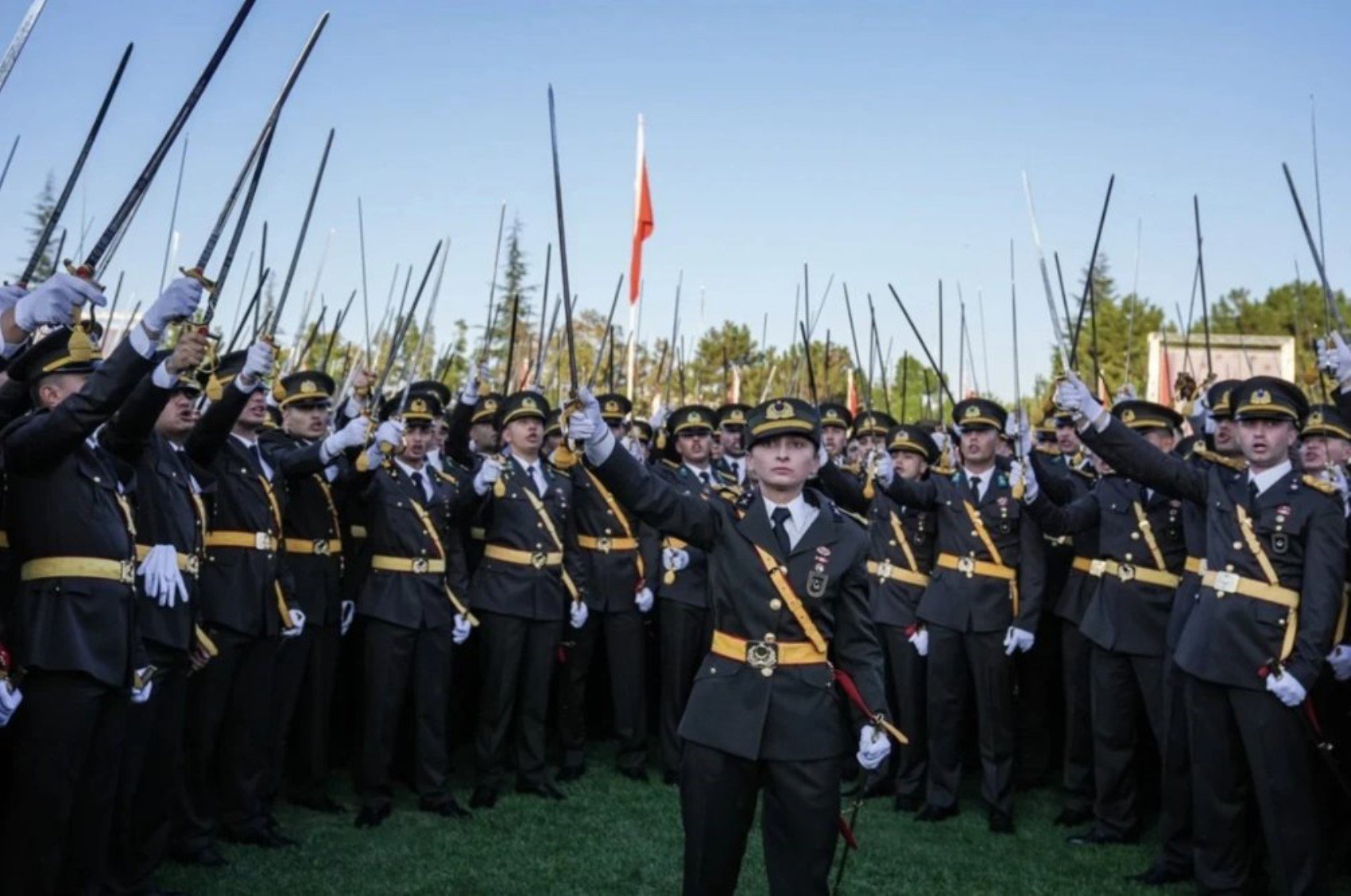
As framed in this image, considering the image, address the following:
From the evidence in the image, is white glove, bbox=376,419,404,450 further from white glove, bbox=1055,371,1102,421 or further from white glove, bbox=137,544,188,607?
white glove, bbox=1055,371,1102,421

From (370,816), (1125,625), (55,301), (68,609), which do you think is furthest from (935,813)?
(55,301)

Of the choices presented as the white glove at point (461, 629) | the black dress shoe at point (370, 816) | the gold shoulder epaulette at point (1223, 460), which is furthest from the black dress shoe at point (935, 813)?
the black dress shoe at point (370, 816)

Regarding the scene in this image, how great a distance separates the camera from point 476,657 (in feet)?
32.1

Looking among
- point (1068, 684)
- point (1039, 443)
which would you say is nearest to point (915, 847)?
point (1068, 684)

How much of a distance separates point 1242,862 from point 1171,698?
3.41 ft

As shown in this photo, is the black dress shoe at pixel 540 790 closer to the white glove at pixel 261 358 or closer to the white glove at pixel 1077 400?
the white glove at pixel 261 358

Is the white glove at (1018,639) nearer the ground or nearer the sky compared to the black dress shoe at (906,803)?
nearer the sky

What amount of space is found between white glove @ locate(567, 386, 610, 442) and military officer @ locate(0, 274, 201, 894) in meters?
1.49

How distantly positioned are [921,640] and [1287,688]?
3.11 meters

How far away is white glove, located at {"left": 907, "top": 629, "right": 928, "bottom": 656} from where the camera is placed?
8.59 metres

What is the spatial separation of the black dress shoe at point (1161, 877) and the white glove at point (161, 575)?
564 centimetres

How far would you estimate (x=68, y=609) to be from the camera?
4.68m

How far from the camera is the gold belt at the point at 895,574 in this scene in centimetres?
899

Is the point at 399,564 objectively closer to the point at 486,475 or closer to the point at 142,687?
the point at 486,475
